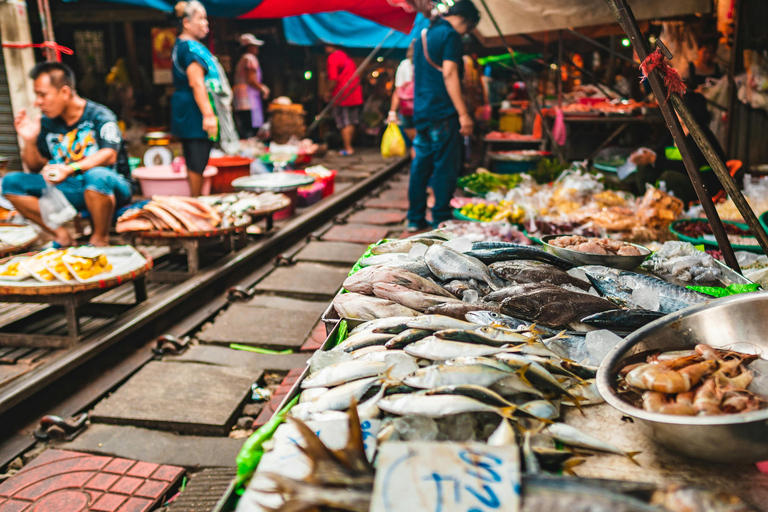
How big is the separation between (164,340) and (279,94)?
1421cm

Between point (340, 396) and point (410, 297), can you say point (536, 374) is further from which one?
point (410, 297)

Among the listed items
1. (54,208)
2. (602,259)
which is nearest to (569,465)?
(602,259)

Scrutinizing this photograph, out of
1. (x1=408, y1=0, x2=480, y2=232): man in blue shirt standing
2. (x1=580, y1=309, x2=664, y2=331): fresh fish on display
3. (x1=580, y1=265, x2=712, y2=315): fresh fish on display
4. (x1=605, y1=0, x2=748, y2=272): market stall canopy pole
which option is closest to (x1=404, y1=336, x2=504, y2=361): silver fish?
(x1=580, y1=309, x2=664, y2=331): fresh fish on display

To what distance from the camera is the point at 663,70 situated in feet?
8.77

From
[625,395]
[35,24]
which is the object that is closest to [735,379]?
[625,395]

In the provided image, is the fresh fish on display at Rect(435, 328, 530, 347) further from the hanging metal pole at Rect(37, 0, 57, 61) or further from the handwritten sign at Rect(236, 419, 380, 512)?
the hanging metal pole at Rect(37, 0, 57, 61)

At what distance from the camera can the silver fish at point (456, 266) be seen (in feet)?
8.82

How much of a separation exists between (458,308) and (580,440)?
83 cm

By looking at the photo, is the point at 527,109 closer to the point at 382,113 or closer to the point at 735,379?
the point at 382,113

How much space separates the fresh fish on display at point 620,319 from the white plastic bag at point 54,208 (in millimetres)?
4916

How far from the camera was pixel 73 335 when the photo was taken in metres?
3.67

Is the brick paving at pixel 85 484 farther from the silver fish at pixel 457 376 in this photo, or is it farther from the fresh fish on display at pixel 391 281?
the silver fish at pixel 457 376

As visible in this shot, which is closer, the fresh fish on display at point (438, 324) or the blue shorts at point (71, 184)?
the fresh fish on display at point (438, 324)

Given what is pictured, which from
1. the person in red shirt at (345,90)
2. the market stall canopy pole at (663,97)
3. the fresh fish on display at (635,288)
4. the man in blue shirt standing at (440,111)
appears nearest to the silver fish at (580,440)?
the fresh fish on display at (635,288)
